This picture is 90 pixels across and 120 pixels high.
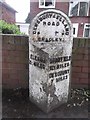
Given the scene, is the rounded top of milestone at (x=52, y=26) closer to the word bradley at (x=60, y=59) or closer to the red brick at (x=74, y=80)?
the word bradley at (x=60, y=59)

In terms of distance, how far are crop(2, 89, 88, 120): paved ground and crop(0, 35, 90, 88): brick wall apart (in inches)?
9.6

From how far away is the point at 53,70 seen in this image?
264cm

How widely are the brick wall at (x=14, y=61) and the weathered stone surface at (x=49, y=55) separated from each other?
1.78 ft

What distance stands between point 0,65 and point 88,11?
1425cm

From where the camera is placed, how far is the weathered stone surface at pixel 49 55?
8.39 feet

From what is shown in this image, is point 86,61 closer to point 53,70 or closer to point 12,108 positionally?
point 53,70

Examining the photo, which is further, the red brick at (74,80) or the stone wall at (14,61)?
the red brick at (74,80)

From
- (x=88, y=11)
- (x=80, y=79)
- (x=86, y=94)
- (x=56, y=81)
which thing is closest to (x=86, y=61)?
(x=80, y=79)

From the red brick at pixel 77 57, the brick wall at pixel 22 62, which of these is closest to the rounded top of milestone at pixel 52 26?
the brick wall at pixel 22 62

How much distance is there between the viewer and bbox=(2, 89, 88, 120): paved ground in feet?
8.66

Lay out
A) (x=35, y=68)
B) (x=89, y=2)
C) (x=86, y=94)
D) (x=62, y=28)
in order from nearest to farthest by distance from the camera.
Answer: (x=62, y=28) → (x=35, y=68) → (x=86, y=94) → (x=89, y=2)

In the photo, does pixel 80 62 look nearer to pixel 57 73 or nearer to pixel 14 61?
pixel 57 73

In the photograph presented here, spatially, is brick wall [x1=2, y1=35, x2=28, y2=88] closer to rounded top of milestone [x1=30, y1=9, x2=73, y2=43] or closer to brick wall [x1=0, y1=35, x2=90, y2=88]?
brick wall [x1=0, y1=35, x2=90, y2=88]

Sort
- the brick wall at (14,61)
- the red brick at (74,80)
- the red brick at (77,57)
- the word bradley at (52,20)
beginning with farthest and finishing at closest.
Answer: the red brick at (74,80) → the red brick at (77,57) → the brick wall at (14,61) → the word bradley at (52,20)
